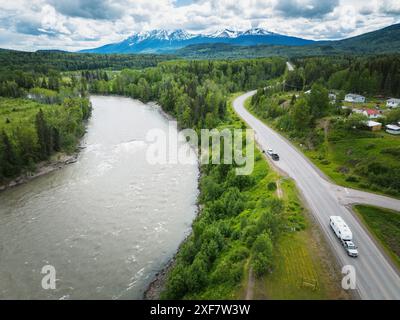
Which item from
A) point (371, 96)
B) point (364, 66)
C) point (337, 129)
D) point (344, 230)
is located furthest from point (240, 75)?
point (344, 230)

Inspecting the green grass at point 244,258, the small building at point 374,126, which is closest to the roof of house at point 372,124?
the small building at point 374,126

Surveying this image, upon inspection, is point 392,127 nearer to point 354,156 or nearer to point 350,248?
point 354,156

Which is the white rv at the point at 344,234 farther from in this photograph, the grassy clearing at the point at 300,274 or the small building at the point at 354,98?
the small building at the point at 354,98

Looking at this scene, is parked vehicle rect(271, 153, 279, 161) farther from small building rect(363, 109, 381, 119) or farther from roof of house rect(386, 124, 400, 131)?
small building rect(363, 109, 381, 119)

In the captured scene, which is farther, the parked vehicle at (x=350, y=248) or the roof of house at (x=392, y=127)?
the roof of house at (x=392, y=127)

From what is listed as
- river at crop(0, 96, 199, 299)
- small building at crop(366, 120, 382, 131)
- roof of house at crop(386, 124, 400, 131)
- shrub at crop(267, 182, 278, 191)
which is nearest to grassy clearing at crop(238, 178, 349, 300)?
shrub at crop(267, 182, 278, 191)
